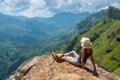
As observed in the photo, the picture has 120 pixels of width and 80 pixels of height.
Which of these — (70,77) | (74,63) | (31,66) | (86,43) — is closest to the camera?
(70,77)

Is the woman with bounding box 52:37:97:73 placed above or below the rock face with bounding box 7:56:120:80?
above

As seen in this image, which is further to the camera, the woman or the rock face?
the woman

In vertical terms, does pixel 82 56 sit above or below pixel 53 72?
above

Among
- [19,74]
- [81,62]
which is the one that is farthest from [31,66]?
[81,62]

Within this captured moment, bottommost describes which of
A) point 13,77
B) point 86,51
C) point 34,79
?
point 13,77

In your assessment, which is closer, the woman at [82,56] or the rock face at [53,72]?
the rock face at [53,72]

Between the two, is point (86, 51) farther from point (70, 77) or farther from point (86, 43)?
point (70, 77)

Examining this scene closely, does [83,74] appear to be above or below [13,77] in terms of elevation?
above

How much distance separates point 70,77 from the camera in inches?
851

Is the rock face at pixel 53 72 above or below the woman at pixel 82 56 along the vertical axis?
below

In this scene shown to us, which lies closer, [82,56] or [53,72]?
[82,56]

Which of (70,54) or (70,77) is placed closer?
(70,77)

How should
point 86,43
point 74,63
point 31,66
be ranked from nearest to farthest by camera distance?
point 86,43 < point 74,63 < point 31,66

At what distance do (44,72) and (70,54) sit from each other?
3.28 meters
